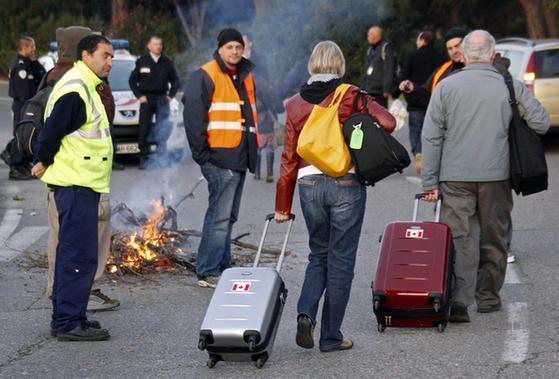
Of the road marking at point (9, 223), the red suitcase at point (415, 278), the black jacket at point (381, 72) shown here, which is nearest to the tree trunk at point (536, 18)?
the black jacket at point (381, 72)

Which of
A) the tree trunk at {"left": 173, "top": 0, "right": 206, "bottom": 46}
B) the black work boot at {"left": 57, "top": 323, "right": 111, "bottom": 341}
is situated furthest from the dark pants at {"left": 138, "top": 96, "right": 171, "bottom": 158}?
the tree trunk at {"left": 173, "top": 0, "right": 206, "bottom": 46}

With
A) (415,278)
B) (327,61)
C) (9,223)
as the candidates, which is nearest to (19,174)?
(9,223)

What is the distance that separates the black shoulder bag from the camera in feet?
26.0

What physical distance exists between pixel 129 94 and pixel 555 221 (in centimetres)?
814

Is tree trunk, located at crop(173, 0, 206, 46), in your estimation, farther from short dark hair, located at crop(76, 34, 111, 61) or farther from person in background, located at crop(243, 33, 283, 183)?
short dark hair, located at crop(76, 34, 111, 61)

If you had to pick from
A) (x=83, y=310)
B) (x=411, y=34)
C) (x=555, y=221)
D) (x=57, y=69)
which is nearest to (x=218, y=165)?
(x=57, y=69)

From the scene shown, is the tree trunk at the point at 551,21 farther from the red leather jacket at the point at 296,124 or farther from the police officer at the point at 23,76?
the red leather jacket at the point at 296,124

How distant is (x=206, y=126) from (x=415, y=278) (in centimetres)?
234

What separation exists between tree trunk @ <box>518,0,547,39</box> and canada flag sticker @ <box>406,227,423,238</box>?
22.9 m

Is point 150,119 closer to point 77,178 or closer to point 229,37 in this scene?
point 229,37

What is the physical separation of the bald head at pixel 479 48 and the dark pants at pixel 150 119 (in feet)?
32.4

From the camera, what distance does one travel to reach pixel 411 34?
113 ft

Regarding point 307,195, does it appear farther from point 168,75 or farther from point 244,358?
point 168,75

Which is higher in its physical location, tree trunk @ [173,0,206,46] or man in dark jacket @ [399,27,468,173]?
man in dark jacket @ [399,27,468,173]
